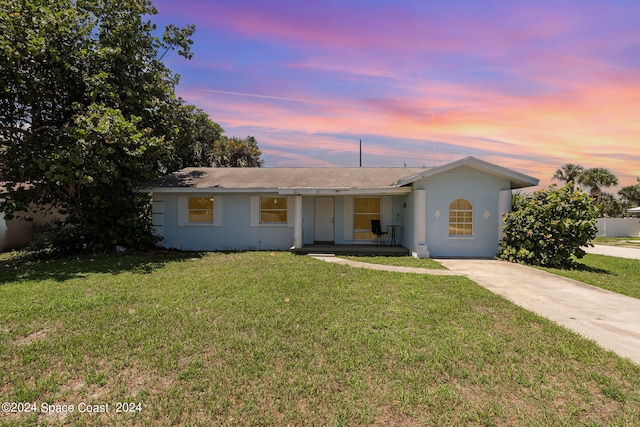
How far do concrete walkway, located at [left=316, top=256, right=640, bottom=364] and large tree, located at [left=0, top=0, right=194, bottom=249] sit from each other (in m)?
7.93

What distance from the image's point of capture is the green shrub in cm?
989

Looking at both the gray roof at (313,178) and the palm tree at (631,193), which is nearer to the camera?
the gray roof at (313,178)

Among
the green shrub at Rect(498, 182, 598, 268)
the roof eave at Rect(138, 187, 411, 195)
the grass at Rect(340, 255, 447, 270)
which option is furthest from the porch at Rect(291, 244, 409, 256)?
the green shrub at Rect(498, 182, 598, 268)

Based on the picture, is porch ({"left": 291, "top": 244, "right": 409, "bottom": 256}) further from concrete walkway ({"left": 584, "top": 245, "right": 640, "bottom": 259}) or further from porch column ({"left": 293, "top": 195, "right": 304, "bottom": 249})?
concrete walkway ({"left": 584, "top": 245, "right": 640, "bottom": 259})

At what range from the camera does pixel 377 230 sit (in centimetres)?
1360

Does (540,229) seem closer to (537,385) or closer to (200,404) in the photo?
(537,385)

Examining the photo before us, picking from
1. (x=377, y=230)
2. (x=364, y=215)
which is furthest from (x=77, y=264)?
(x=377, y=230)

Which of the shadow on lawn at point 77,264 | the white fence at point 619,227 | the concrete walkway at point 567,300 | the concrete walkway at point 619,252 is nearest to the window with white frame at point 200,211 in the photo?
the shadow on lawn at point 77,264

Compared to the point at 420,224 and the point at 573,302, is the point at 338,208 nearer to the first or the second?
the point at 420,224

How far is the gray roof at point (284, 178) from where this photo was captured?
1329 cm

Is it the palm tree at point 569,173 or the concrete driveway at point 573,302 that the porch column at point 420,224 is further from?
the palm tree at point 569,173

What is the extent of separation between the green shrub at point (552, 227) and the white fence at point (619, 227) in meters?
22.5

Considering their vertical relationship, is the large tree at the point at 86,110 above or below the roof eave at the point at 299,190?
above

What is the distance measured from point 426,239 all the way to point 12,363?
10720 mm
